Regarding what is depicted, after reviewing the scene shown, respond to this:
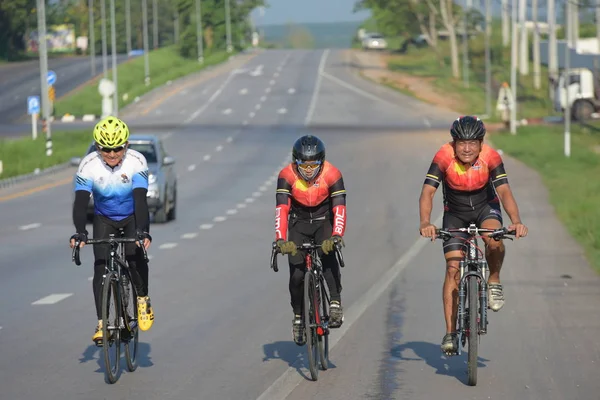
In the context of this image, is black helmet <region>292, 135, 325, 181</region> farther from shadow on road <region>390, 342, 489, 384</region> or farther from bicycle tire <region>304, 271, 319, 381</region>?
shadow on road <region>390, 342, 489, 384</region>

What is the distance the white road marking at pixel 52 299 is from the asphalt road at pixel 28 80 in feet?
180

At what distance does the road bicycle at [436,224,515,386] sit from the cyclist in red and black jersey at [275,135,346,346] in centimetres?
90

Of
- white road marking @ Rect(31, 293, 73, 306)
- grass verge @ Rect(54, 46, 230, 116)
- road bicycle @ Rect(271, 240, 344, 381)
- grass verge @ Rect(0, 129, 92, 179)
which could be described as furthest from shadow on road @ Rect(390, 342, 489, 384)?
grass verge @ Rect(54, 46, 230, 116)

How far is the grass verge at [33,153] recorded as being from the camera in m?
44.1

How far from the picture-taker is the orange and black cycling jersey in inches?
415

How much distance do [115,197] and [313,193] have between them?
1.46 meters

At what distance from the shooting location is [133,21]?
19375cm

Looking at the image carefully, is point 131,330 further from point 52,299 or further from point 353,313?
point 52,299

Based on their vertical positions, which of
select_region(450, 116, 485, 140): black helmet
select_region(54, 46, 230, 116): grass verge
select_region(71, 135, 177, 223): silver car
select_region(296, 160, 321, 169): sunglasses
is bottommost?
select_region(54, 46, 230, 116): grass verge

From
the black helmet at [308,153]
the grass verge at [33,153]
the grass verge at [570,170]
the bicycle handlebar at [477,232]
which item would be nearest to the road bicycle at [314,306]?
the black helmet at [308,153]

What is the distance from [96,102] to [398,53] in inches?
1892

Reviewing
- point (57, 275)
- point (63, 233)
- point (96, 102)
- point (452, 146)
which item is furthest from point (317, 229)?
point (96, 102)

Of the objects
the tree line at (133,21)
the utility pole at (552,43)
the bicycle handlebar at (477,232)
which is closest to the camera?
the bicycle handlebar at (477,232)

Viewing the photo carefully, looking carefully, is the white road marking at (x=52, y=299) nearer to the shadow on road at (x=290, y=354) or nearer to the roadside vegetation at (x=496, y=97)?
the shadow on road at (x=290, y=354)
